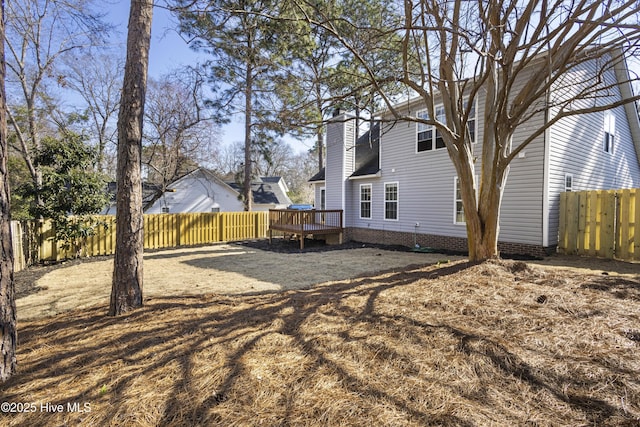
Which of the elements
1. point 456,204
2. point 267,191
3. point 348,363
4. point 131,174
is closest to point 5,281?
point 131,174

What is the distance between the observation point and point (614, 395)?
1.95 metres

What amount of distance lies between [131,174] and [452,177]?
9.18 m

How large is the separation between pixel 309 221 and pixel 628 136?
13.3 meters

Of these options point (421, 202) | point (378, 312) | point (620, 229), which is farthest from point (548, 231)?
point (378, 312)

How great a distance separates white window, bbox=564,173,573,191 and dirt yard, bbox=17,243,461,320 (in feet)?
12.7

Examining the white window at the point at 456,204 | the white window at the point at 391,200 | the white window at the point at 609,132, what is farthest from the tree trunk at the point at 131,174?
the white window at the point at 609,132

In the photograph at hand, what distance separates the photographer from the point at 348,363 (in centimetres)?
235

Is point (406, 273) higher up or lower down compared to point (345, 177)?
lower down

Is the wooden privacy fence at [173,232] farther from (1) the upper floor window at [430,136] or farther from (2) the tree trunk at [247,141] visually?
(1) the upper floor window at [430,136]

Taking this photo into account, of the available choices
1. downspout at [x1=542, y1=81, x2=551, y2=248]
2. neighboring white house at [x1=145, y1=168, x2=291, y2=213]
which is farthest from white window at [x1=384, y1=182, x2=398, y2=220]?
neighboring white house at [x1=145, y1=168, x2=291, y2=213]

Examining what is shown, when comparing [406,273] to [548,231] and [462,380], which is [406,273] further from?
[548,231]

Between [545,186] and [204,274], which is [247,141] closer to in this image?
[204,274]

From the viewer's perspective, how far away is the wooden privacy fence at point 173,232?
853 centimetres

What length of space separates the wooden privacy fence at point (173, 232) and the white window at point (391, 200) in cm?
684
